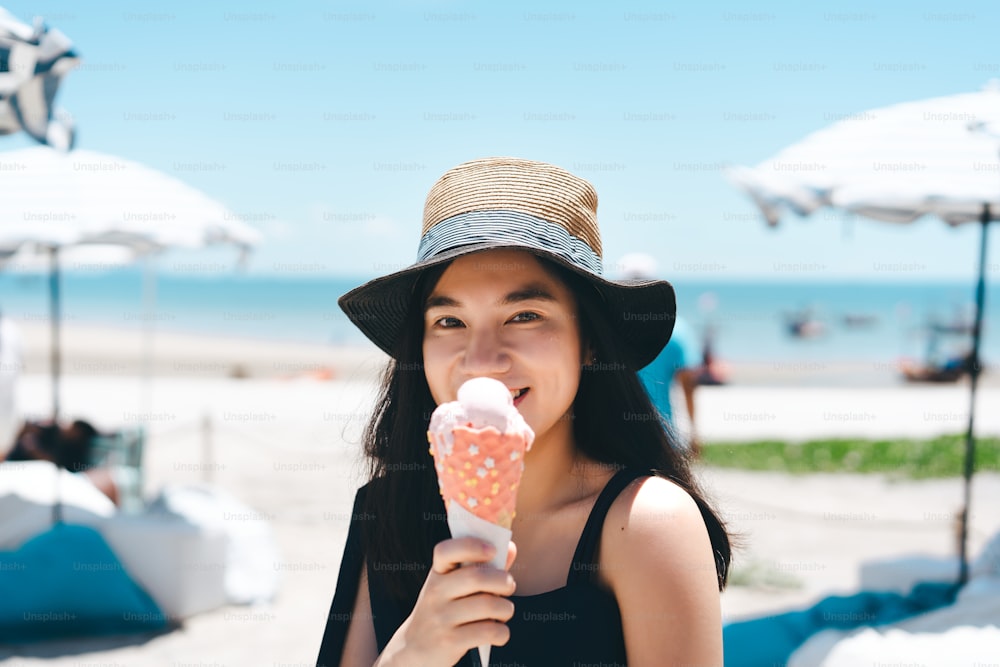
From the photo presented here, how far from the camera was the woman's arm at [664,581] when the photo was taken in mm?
1516

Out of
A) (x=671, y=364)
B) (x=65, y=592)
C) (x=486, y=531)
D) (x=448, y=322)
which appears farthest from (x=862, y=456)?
(x=486, y=531)

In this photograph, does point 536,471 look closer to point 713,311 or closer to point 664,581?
point 664,581

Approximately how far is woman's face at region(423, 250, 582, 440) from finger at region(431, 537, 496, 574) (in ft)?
1.13

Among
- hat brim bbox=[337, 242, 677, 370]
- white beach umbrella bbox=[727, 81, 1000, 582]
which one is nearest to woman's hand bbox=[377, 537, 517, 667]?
hat brim bbox=[337, 242, 677, 370]

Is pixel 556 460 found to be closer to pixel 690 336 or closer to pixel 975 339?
pixel 975 339

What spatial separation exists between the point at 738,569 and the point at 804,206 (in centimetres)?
303

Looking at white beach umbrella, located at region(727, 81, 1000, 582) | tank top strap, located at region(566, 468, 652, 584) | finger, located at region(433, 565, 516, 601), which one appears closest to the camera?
finger, located at region(433, 565, 516, 601)

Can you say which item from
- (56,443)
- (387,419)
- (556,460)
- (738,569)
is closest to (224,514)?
(56,443)

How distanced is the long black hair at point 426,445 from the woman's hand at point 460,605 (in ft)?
1.55

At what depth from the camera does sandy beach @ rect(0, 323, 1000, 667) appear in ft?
18.0

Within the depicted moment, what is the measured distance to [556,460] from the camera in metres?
1.86

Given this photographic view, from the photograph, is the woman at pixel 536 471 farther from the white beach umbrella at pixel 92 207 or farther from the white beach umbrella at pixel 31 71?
the white beach umbrella at pixel 92 207

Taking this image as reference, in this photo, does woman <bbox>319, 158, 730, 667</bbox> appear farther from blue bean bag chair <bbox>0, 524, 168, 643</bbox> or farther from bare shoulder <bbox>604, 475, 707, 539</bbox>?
blue bean bag chair <bbox>0, 524, 168, 643</bbox>

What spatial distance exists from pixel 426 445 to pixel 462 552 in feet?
2.28
